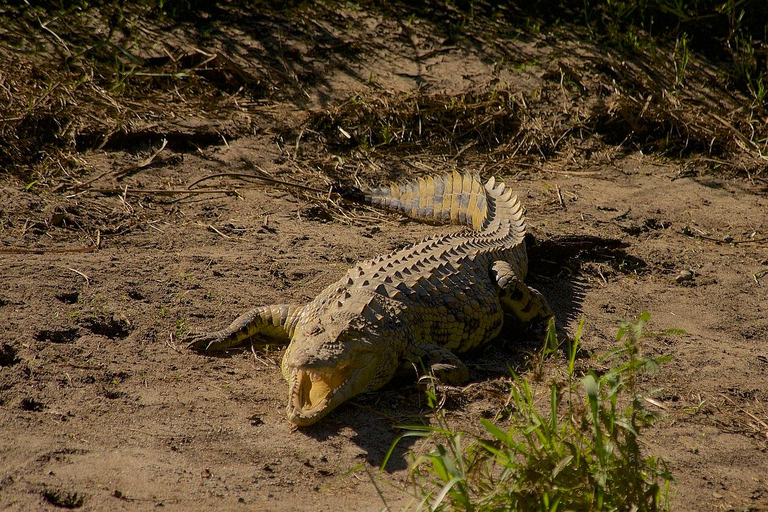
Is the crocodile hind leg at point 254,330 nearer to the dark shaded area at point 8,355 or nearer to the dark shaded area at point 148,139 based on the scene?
the dark shaded area at point 8,355

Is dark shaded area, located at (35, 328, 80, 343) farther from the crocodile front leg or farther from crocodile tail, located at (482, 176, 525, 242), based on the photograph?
crocodile tail, located at (482, 176, 525, 242)

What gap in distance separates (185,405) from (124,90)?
421cm

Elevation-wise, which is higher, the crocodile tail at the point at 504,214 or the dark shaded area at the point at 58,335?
the crocodile tail at the point at 504,214

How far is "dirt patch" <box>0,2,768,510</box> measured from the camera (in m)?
3.14

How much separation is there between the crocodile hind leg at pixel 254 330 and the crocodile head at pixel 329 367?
309 millimetres

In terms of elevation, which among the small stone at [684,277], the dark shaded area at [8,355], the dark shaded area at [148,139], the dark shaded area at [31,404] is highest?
the small stone at [684,277]

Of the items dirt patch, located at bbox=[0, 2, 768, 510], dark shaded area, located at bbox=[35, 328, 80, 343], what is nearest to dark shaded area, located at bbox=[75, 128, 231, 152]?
dirt patch, located at bbox=[0, 2, 768, 510]

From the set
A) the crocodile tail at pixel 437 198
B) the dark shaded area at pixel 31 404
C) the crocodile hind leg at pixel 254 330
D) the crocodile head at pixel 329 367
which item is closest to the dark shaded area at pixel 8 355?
the dark shaded area at pixel 31 404

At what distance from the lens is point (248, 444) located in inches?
127

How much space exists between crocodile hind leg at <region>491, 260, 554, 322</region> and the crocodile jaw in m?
1.46

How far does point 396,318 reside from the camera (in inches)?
157

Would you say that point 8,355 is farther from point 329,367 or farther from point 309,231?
point 309,231

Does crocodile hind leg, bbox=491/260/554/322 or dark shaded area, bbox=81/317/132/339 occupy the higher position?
crocodile hind leg, bbox=491/260/554/322

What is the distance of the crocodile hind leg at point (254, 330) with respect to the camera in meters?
3.98
